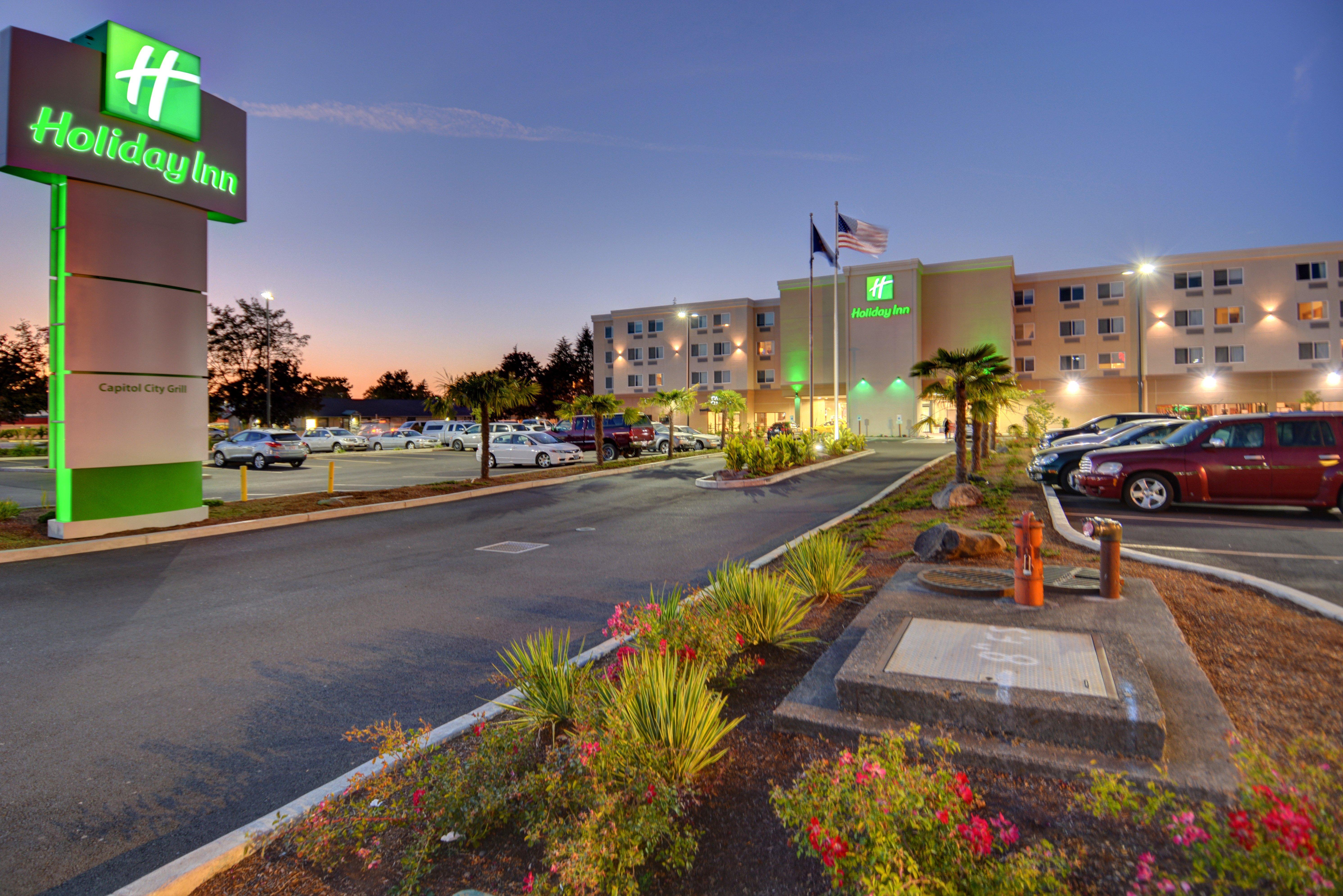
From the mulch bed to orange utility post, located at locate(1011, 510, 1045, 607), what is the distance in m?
1.04

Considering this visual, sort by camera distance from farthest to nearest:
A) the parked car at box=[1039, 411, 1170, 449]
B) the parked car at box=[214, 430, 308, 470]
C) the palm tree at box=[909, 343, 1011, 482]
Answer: the parked car at box=[214, 430, 308, 470]
the parked car at box=[1039, 411, 1170, 449]
the palm tree at box=[909, 343, 1011, 482]

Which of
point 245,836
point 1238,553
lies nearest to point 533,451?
point 1238,553

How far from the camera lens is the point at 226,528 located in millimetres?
12641

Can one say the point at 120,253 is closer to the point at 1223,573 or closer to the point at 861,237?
the point at 1223,573

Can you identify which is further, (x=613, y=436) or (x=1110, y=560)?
(x=613, y=436)

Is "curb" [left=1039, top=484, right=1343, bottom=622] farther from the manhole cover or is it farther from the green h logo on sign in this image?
the green h logo on sign

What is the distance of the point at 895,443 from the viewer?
140ft

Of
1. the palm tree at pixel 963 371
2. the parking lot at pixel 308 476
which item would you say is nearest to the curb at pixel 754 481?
the palm tree at pixel 963 371

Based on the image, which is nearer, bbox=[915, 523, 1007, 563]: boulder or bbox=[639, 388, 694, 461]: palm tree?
bbox=[915, 523, 1007, 563]: boulder

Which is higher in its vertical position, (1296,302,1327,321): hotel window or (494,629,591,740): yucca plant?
(1296,302,1327,321): hotel window

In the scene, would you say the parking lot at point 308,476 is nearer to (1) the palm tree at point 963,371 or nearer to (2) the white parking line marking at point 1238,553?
(1) the palm tree at point 963,371

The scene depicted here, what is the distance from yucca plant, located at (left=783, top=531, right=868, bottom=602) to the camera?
22.0ft

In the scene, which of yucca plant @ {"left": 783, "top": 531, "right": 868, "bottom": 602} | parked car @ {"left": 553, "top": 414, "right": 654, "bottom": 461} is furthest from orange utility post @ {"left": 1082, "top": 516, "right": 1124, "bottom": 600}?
parked car @ {"left": 553, "top": 414, "right": 654, "bottom": 461}

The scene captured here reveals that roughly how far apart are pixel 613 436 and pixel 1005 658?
29.2 m
